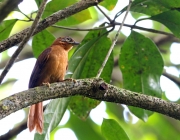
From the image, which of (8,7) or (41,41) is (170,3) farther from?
(8,7)

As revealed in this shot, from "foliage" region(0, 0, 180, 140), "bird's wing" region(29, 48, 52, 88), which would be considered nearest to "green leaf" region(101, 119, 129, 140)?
"foliage" region(0, 0, 180, 140)

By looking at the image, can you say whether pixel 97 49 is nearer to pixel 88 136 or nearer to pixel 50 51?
pixel 50 51

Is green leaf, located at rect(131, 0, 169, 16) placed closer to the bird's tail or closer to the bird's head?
the bird's head

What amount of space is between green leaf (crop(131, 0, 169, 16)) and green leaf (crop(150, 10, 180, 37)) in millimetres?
117

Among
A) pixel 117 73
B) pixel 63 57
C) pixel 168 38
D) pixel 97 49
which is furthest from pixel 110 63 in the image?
pixel 168 38

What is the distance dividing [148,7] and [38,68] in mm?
1069

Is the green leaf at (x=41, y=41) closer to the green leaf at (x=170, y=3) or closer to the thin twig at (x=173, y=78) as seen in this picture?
the green leaf at (x=170, y=3)

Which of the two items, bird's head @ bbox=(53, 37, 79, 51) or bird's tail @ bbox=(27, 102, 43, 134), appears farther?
bird's head @ bbox=(53, 37, 79, 51)

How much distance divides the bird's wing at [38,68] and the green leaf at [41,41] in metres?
0.10

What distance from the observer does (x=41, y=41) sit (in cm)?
354

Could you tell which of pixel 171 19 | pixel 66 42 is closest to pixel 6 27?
pixel 66 42

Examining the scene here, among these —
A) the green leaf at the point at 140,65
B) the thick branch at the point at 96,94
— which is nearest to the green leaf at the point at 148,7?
the green leaf at the point at 140,65

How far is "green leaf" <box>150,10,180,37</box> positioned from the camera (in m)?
3.06

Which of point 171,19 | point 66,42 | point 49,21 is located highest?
point 49,21
